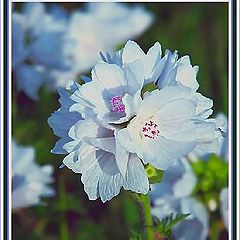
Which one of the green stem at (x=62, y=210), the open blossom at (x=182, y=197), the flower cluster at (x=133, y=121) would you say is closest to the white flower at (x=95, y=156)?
the flower cluster at (x=133, y=121)

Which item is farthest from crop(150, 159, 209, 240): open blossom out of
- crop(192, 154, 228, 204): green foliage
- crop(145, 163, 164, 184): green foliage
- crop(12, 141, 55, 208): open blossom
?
crop(145, 163, 164, 184): green foliage

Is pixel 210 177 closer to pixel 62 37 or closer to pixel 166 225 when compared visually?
pixel 166 225

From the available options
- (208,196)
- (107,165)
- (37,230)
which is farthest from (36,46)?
(107,165)

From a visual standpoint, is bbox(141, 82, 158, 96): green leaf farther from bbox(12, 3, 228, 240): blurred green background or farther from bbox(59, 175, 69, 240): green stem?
bbox(59, 175, 69, 240): green stem

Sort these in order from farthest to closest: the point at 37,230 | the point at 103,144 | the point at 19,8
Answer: the point at 19,8 → the point at 37,230 → the point at 103,144

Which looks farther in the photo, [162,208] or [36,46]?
[36,46]

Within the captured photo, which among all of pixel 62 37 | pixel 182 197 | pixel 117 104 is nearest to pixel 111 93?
pixel 117 104

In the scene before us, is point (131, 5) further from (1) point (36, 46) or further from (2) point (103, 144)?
(2) point (103, 144)
